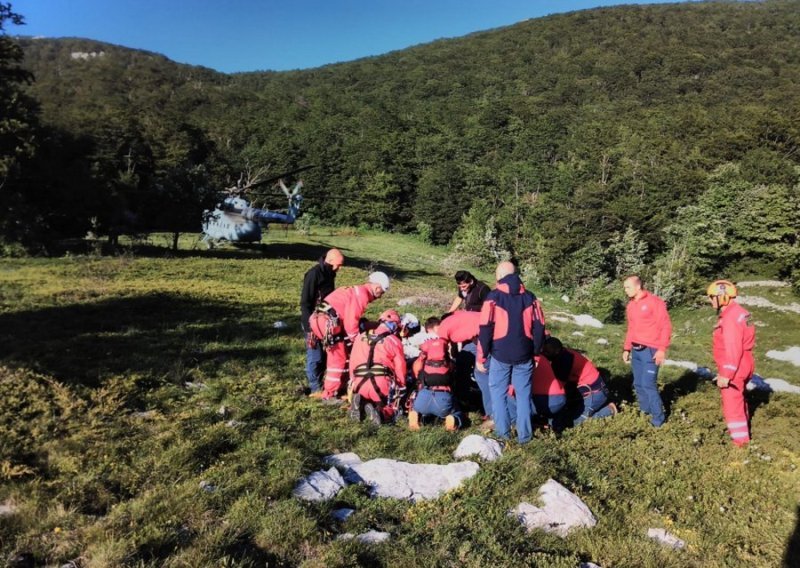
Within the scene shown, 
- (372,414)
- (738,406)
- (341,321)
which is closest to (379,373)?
(372,414)

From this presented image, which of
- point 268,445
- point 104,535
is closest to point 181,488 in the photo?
point 104,535

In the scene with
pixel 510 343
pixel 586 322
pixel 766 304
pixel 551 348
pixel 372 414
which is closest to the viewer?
pixel 510 343

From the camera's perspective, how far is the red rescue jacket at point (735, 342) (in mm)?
6430

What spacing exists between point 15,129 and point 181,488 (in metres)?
24.9

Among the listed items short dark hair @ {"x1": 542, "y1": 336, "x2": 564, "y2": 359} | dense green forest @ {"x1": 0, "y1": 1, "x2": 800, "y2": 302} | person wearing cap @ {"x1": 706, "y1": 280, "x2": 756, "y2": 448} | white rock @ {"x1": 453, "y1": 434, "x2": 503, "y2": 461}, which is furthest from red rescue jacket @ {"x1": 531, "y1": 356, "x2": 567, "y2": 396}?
dense green forest @ {"x1": 0, "y1": 1, "x2": 800, "y2": 302}

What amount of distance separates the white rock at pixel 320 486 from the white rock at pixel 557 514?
1.66 meters

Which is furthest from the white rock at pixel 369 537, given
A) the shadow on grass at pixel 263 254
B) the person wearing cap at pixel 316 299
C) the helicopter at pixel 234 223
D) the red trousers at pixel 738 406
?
the helicopter at pixel 234 223

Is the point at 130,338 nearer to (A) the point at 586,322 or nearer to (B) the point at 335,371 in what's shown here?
(B) the point at 335,371

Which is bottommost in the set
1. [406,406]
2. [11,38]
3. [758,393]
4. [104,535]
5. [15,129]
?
[758,393]

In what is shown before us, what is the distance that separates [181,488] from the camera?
14.6 feet

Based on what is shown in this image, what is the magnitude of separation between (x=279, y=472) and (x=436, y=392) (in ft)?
8.14

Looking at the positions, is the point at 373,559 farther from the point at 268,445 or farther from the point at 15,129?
the point at 15,129

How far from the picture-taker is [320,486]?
A: 15.6 feet

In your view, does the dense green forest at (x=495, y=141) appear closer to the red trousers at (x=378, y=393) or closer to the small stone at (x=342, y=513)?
the red trousers at (x=378, y=393)
